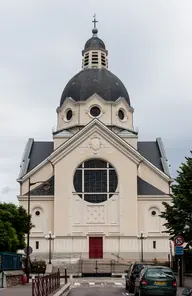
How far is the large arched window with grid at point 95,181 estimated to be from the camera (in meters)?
67.2

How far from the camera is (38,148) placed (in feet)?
260

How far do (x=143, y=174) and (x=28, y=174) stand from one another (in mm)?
14006

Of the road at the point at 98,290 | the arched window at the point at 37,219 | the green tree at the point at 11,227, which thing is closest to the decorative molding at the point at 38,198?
the arched window at the point at 37,219

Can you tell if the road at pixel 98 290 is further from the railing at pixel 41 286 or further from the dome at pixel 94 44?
the dome at pixel 94 44

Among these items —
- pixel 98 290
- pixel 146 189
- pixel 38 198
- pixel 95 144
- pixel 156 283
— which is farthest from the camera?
pixel 95 144

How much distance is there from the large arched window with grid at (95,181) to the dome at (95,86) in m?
9.97

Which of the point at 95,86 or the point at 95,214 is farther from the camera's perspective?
the point at 95,86

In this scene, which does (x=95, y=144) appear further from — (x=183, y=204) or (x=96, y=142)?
(x=183, y=204)

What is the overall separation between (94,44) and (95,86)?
8.04m

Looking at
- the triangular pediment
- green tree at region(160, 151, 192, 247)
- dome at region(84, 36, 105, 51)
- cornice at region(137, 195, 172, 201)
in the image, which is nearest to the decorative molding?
the triangular pediment

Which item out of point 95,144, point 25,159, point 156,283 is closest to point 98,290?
point 156,283

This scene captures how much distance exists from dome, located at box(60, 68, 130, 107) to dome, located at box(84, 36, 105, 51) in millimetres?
3863

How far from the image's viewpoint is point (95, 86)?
75000 mm

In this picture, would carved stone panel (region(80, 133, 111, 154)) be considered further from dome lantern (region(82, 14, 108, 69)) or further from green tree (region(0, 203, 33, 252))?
green tree (region(0, 203, 33, 252))
